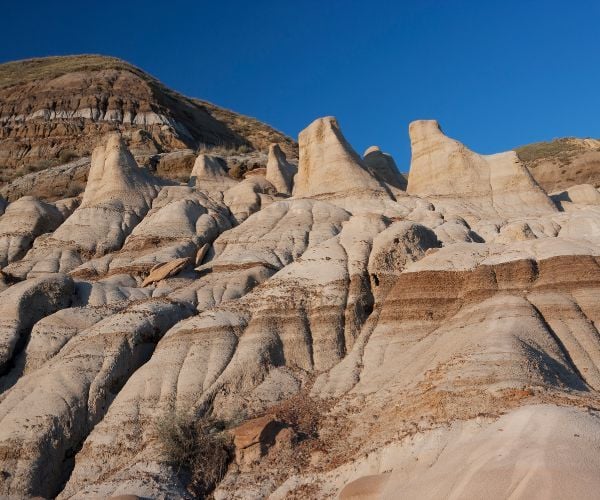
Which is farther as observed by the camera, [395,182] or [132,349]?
[395,182]

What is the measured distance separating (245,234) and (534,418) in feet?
70.6

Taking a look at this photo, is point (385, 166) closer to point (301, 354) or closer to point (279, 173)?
point (279, 173)

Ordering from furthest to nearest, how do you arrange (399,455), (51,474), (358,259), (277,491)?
(358,259)
(51,474)
(277,491)
(399,455)

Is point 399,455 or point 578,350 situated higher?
point 578,350

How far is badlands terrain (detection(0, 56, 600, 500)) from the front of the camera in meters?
11.9

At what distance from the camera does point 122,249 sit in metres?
31.1

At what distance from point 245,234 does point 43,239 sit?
1089cm

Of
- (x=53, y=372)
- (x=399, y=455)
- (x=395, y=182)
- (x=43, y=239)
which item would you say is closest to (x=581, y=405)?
(x=399, y=455)

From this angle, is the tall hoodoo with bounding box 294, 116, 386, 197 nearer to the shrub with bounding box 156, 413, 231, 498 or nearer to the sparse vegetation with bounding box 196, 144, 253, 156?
the sparse vegetation with bounding box 196, 144, 253, 156

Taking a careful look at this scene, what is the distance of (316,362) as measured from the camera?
741 inches

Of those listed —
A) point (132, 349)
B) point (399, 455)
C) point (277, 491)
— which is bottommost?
point (277, 491)

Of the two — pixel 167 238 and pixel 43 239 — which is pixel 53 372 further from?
pixel 43 239

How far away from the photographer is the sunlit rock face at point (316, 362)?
1160 centimetres

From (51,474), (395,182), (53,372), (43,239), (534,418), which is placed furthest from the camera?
(395,182)
